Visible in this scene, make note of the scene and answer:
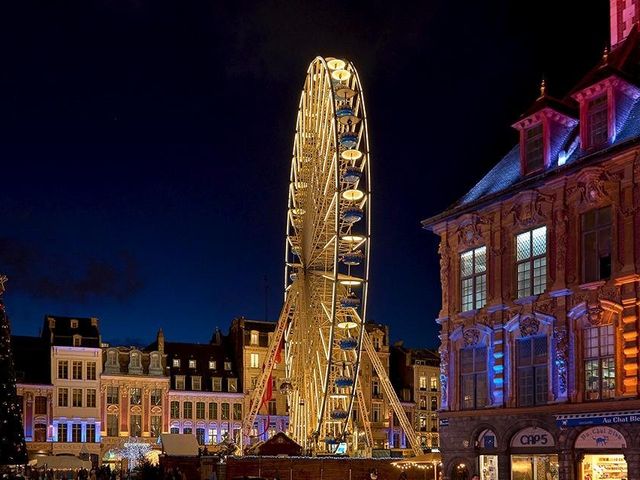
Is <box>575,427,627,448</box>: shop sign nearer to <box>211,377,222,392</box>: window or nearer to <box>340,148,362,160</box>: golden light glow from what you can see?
<box>340,148,362,160</box>: golden light glow

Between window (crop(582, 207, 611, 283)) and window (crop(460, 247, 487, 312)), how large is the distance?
503cm

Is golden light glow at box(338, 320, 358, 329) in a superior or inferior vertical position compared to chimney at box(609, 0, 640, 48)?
inferior

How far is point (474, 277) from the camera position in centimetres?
3678

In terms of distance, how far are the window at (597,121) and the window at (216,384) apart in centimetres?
6529

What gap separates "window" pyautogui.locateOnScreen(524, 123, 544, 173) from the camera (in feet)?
115

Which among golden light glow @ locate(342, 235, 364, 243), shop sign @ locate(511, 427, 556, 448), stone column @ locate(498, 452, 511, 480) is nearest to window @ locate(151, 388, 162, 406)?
golden light glow @ locate(342, 235, 364, 243)

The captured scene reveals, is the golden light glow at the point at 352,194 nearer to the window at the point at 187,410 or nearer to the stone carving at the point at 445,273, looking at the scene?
the stone carving at the point at 445,273

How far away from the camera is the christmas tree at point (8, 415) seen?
110ft

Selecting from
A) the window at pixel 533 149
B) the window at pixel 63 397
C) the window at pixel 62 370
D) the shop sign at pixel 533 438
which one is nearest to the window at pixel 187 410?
the window at pixel 63 397

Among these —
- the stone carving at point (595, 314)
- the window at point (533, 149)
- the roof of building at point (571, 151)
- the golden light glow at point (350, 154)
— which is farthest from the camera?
the golden light glow at point (350, 154)

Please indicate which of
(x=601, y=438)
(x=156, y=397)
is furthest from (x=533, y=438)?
(x=156, y=397)

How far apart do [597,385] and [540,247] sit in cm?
528

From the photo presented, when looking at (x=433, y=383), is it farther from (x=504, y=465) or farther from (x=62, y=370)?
(x=504, y=465)

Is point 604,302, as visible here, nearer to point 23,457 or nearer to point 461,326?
point 461,326
